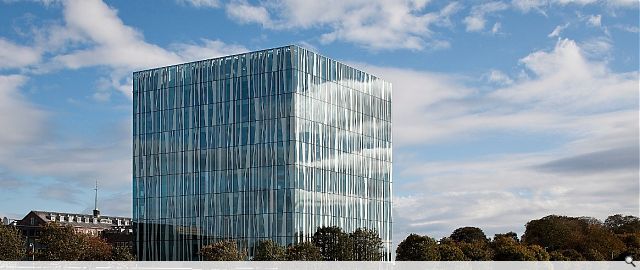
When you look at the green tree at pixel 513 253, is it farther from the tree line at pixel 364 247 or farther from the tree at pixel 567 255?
the tree at pixel 567 255

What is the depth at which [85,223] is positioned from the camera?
589 feet

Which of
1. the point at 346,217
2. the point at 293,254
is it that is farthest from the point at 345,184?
the point at 293,254

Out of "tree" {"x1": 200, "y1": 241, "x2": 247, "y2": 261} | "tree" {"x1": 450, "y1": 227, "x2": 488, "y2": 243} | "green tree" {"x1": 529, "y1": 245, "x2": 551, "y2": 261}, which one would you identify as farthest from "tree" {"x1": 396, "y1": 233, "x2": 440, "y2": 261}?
"tree" {"x1": 450, "y1": 227, "x2": 488, "y2": 243}

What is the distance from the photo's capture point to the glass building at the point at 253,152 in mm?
103688

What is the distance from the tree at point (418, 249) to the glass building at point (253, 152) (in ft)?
51.9

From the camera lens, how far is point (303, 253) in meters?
85.3

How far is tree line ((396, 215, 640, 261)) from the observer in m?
90.6

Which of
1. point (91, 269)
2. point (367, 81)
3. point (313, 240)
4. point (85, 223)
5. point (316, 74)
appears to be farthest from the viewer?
point (85, 223)

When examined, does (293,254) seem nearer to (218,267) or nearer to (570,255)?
(218,267)

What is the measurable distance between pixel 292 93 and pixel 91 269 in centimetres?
3716

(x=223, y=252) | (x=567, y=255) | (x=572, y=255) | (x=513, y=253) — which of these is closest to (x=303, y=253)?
(x=223, y=252)

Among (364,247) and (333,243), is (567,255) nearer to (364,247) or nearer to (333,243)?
(364,247)

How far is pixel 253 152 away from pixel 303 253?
23.4 metres

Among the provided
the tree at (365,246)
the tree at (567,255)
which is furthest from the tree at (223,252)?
the tree at (567,255)
